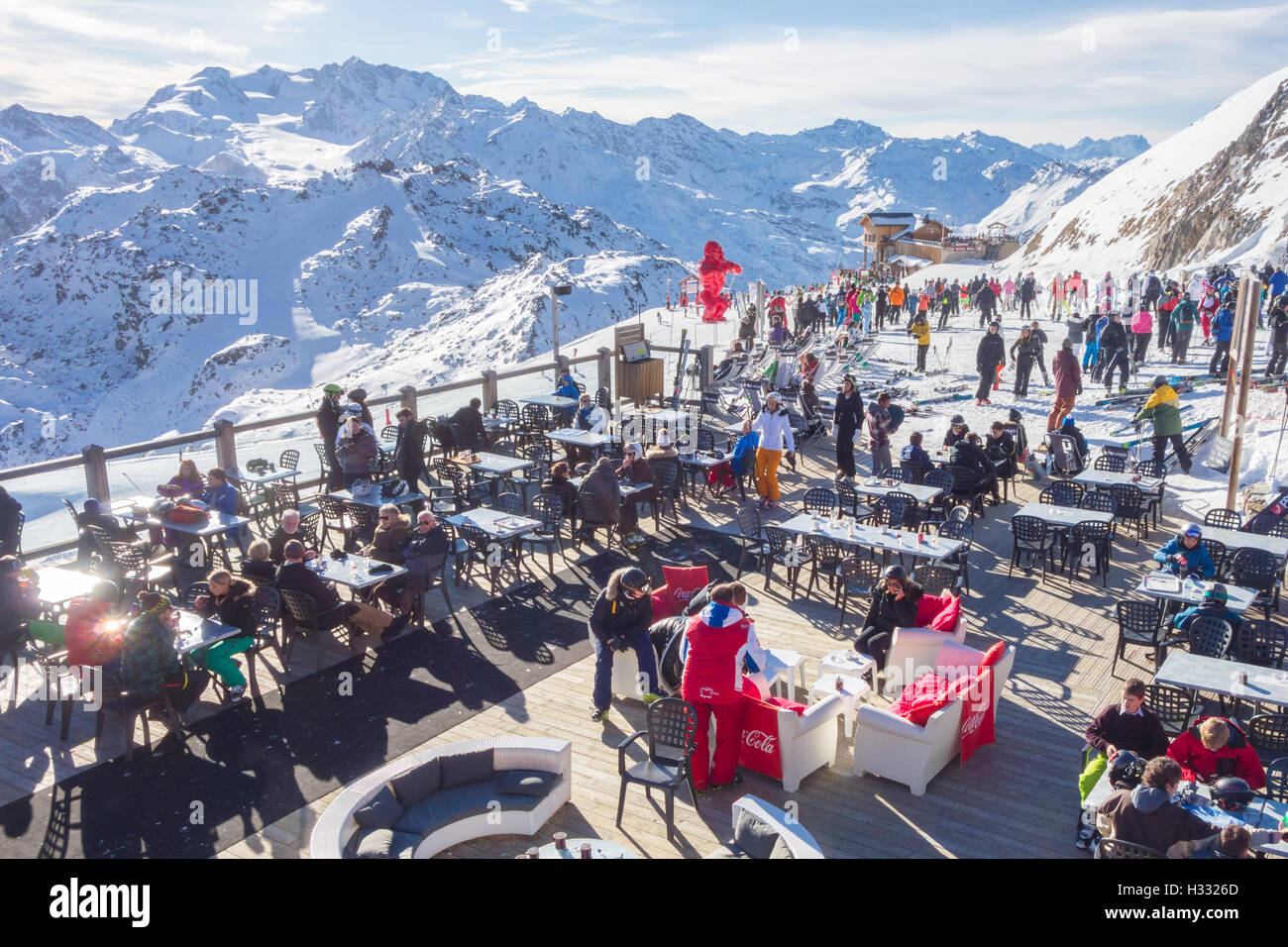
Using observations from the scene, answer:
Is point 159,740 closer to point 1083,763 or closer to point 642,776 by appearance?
point 642,776

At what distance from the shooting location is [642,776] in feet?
21.8

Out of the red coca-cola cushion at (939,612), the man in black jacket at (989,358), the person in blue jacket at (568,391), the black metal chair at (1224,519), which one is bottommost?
the red coca-cola cushion at (939,612)

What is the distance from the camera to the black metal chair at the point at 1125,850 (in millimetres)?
5336

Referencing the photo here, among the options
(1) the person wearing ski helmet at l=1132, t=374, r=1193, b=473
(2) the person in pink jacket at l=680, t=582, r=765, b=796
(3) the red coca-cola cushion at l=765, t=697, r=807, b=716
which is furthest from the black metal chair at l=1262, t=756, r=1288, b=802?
(1) the person wearing ski helmet at l=1132, t=374, r=1193, b=473

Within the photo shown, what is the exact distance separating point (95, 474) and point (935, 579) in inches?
405

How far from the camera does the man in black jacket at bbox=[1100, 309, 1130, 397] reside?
20.4 meters

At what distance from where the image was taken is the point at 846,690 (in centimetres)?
776

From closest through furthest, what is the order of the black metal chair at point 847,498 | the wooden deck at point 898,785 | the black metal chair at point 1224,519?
the wooden deck at point 898,785
the black metal chair at point 1224,519
the black metal chair at point 847,498

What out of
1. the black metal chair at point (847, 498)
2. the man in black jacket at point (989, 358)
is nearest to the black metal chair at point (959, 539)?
the black metal chair at point (847, 498)

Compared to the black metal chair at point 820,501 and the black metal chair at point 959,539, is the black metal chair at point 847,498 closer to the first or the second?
the black metal chair at point 820,501

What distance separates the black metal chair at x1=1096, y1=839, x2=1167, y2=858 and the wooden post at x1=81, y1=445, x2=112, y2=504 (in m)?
11.6

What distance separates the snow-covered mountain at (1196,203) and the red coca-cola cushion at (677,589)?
36.8 meters
